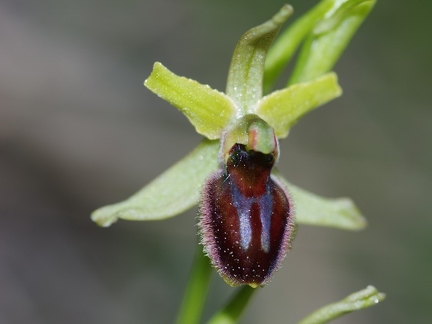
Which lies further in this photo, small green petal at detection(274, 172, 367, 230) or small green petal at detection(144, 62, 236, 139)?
small green petal at detection(274, 172, 367, 230)

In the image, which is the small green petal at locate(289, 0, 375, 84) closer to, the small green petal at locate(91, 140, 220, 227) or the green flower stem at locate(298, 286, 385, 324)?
the small green petal at locate(91, 140, 220, 227)

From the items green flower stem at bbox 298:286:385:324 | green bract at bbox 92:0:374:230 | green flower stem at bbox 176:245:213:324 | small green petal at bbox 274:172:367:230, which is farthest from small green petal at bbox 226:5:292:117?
green flower stem at bbox 298:286:385:324

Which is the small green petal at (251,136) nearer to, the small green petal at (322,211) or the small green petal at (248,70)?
the small green petal at (248,70)

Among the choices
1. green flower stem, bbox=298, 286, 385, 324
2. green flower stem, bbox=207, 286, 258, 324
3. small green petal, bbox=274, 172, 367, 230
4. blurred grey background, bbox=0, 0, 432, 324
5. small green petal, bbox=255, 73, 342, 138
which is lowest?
green flower stem, bbox=298, 286, 385, 324

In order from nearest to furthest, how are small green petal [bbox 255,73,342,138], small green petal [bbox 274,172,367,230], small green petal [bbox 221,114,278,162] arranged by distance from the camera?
1. small green petal [bbox 221,114,278,162]
2. small green petal [bbox 255,73,342,138]
3. small green petal [bbox 274,172,367,230]

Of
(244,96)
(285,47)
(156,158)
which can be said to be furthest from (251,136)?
(156,158)

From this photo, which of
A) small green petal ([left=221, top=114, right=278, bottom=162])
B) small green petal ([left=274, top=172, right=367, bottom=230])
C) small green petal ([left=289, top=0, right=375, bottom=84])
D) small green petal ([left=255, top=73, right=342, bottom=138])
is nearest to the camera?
small green petal ([left=221, top=114, right=278, bottom=162])
